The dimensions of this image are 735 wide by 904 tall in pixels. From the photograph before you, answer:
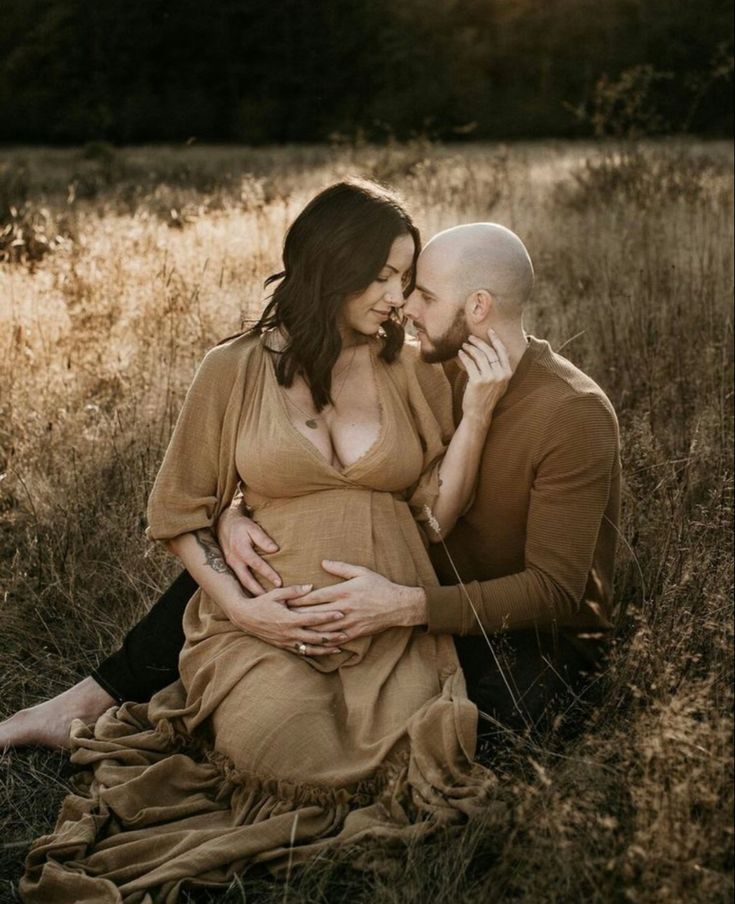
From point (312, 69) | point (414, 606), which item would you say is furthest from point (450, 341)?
point (312, 69)

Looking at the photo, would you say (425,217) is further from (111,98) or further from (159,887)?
(111,98)

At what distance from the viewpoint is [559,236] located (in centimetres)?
779

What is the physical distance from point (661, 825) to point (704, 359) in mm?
3608

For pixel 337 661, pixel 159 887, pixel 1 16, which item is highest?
pixel 1 16

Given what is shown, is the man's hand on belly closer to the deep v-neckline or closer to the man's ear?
the deep v-neckline

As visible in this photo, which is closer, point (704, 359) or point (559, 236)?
point (704, 359)

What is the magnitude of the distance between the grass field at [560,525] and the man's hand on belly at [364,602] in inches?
19.1

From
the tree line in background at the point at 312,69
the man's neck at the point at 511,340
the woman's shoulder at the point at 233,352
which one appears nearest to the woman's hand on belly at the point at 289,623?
the woman's shoulder at the point at 233,352

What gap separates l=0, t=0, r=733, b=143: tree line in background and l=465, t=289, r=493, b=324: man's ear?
2812cm

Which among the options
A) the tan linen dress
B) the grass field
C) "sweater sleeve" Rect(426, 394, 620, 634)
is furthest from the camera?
"sweater sleeve" Rect(426, 394, 620, 634)

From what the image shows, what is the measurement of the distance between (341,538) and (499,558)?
1.92 ft

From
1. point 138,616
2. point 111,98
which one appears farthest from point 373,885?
point 111,98

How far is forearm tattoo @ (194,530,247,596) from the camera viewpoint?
3.02 m

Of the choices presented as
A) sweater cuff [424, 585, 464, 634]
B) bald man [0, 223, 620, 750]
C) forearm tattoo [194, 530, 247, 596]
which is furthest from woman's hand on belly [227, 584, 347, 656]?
sweater cuff [424, 585, 464, 634]
